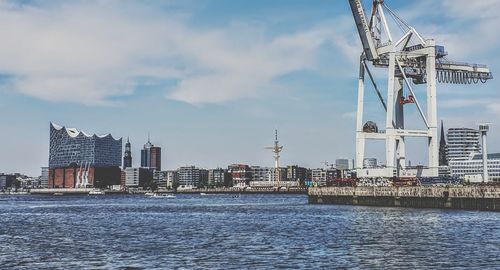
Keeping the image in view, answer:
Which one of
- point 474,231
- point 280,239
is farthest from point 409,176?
point 280,239

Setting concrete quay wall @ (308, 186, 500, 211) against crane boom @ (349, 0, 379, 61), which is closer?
concrete quay wall @ (308, 186, 500, 211)

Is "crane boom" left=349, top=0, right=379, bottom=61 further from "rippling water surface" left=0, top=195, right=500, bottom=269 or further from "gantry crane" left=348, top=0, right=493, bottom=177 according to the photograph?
"rippling water surface" left=0, top=195, right=500, bottom=269

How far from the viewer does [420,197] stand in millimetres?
95812

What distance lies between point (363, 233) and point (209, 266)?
22.2m

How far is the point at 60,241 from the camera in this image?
2041 inches

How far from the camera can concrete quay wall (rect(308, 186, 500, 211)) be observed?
272 feet

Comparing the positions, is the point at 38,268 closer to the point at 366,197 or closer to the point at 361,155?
the point at 361,155

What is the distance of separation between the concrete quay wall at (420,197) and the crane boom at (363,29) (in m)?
21.9

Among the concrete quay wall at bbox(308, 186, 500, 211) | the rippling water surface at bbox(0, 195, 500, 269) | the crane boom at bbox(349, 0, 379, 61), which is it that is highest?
the crane boom at bbox(349, 0, 379, 61)

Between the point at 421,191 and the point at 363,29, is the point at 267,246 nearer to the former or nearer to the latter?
the point at 421,191

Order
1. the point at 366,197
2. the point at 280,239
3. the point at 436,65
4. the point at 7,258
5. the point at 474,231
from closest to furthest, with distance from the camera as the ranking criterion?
1. the point at 7,258
2. the point at 280,239
3. the point at 474,231
4. the point at 436,65
5. the point at 366,197

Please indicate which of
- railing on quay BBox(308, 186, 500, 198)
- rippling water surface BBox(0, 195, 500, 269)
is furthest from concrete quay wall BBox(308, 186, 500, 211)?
rippling water surface BBox(0, 195, 500, 269)

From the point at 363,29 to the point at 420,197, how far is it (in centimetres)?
2706

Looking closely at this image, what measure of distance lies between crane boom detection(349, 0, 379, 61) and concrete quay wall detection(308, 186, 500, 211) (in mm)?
21861
